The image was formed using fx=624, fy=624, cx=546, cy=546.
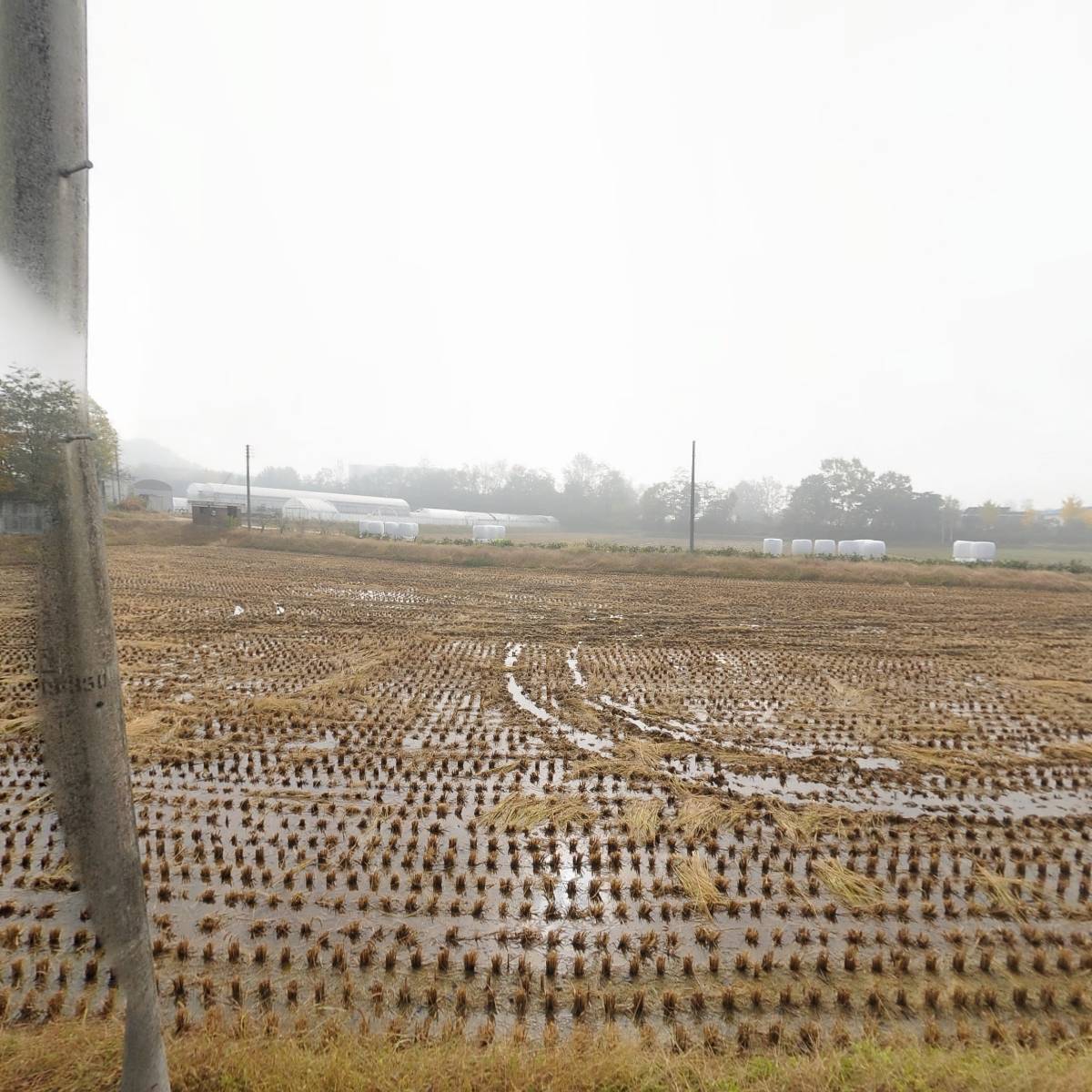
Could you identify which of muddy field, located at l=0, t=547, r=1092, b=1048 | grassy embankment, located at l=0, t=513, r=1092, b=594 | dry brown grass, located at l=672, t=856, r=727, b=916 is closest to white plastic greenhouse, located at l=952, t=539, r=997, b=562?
grassy embankment, located at l=0, t=513, r=1092, b=594

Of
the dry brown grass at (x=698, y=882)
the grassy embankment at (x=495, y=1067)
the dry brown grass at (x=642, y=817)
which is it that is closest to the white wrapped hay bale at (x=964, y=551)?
the dry brown grass at (x=642, y=817)

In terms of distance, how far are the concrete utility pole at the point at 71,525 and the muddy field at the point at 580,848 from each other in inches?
6.5

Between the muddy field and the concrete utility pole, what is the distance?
6.5 inches

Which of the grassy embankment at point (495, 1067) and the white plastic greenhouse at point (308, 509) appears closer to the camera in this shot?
the grassy embankment at point (495, 1067)

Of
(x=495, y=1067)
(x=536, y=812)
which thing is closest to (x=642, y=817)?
(x=536, y=812)

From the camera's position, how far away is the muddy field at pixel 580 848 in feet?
11.1

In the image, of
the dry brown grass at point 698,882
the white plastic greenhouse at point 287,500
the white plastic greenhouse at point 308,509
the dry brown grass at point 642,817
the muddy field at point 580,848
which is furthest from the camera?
the white plastic greenhouse at point 287,500

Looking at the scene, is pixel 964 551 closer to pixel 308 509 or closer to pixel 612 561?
pixel 612 561

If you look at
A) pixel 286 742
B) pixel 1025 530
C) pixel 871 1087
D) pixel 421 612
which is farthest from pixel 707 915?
pixel 1025 530

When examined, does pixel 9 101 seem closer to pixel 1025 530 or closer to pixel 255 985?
pixel 255 985

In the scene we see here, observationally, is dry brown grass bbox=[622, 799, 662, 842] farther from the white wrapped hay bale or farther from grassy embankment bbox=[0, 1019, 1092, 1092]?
the white wrapped hay bale

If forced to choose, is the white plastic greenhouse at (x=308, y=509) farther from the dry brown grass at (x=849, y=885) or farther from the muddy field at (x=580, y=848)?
the dry brown grass at (x=849, y=885)

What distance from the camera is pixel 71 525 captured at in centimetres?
171

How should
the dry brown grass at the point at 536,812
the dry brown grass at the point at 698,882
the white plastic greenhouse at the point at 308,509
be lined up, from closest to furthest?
1. the dry brown grass at the point at 698,882
2. the dry brown grass at the point at 536,812
3. the white plastic greenhouse at the point at 308,509
